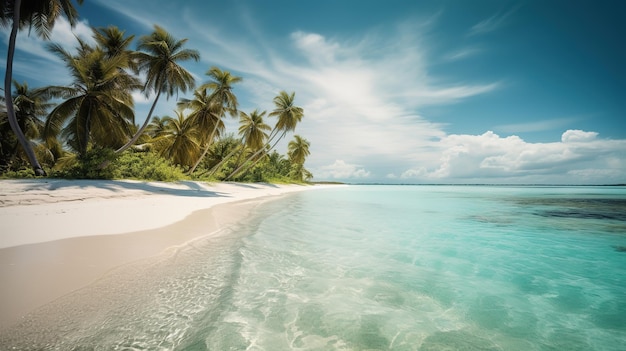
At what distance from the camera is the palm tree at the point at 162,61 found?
18.4 meters

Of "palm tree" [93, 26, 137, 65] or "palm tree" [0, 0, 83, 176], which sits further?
"palm tree" [93, 26, 137, 65]

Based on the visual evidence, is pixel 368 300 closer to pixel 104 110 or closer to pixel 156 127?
pixel 104 110

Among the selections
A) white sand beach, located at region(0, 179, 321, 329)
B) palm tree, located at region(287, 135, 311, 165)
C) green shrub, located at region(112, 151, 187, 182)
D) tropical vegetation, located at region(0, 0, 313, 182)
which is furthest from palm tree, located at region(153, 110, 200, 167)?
palm tree, located at region(287, 135, 311, 165)

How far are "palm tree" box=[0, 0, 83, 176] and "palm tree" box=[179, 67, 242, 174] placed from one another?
10.6 metres

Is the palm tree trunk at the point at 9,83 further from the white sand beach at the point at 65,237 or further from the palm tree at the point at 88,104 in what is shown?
the white sand beach at the point at 65,237

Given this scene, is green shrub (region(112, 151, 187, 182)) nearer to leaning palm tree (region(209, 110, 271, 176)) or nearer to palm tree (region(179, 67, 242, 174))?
palm tree (region(179, 67, 242, 174))

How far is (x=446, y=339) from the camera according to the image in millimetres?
2492

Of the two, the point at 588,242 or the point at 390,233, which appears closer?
the point at 588,242

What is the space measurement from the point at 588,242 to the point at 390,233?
17.4ft

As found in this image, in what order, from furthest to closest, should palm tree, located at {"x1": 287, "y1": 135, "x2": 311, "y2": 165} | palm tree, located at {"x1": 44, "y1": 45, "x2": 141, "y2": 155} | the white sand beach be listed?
palm tree, located at {"x1": 287, "y1": 135, "x2": 311, "y2": 165}, palm tree, located at {"x1": 44, "y1": 45, "x2": 141, "y2": 155}, the white sand beach

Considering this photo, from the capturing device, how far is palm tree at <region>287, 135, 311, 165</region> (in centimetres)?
5775

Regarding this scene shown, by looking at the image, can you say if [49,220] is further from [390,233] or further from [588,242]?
[588,242]

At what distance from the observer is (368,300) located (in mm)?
3320

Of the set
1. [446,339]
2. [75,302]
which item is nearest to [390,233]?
[446,339]
